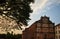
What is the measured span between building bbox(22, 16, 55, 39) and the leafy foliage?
36.5m

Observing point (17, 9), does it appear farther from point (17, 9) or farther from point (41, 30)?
point (41, 30)

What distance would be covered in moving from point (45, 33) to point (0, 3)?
38.8 meters

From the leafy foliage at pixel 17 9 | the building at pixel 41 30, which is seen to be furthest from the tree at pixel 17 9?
the building at pixel 41 30

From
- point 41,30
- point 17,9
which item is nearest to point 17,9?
point 17,9

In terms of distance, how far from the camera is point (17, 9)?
1295 centimetres

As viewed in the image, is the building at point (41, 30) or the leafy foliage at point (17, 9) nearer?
the leafy foliage at point (17, 9)

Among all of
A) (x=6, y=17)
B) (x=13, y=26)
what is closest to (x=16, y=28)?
(x=13, y=26)

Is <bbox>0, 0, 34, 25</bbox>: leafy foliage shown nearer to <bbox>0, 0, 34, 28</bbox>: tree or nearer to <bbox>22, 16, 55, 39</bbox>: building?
<bbox>0, 0, 34, 28</bbox>: tree

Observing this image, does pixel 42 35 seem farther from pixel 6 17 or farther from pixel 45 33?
pixel 6 17

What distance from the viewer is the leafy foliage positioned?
12531 millimetres

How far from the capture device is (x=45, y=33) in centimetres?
5019

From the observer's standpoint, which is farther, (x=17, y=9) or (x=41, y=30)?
(x=41, y=30)

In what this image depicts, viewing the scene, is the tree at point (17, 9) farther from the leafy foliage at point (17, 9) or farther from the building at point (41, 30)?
the building at point (41, 30)

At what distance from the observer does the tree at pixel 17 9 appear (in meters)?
12.5
